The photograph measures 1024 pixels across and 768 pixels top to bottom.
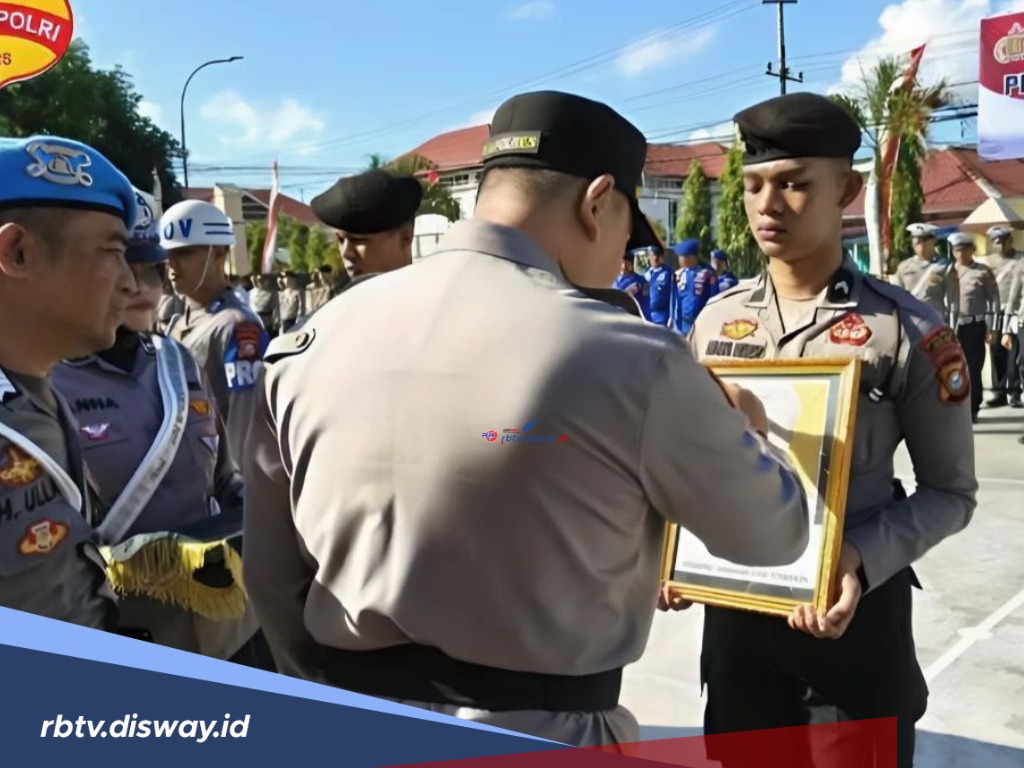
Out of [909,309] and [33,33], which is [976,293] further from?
[33,33]

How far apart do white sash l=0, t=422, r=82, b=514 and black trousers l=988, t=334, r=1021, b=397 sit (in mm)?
9704

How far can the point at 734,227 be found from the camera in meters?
32.6

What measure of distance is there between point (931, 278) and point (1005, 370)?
5.96 feet

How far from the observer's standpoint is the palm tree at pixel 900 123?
1727cm

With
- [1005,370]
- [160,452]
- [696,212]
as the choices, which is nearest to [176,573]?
[160,452]

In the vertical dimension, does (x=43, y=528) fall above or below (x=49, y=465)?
below

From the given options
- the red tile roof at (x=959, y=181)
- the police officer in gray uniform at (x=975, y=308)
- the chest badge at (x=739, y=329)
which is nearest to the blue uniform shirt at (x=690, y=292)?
the police officer in gray uniform at (x=975, y=308)

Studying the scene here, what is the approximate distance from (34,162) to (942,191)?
133 feet

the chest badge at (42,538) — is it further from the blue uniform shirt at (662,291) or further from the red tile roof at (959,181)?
the red tile roof at (959,181)

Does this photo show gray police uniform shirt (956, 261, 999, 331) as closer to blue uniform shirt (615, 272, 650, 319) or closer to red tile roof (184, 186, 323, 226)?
blue uniform shirt (615, 272, 650, 319)

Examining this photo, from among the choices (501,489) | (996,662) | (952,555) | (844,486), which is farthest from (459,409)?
(952,555)

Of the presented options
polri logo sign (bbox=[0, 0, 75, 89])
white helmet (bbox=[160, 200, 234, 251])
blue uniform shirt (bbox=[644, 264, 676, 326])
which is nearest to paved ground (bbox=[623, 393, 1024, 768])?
white helmet (bbox=[160, 200, 234, 251])

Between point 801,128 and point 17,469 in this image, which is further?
point 801,128

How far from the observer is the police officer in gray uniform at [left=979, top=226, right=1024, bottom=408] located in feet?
31.9
